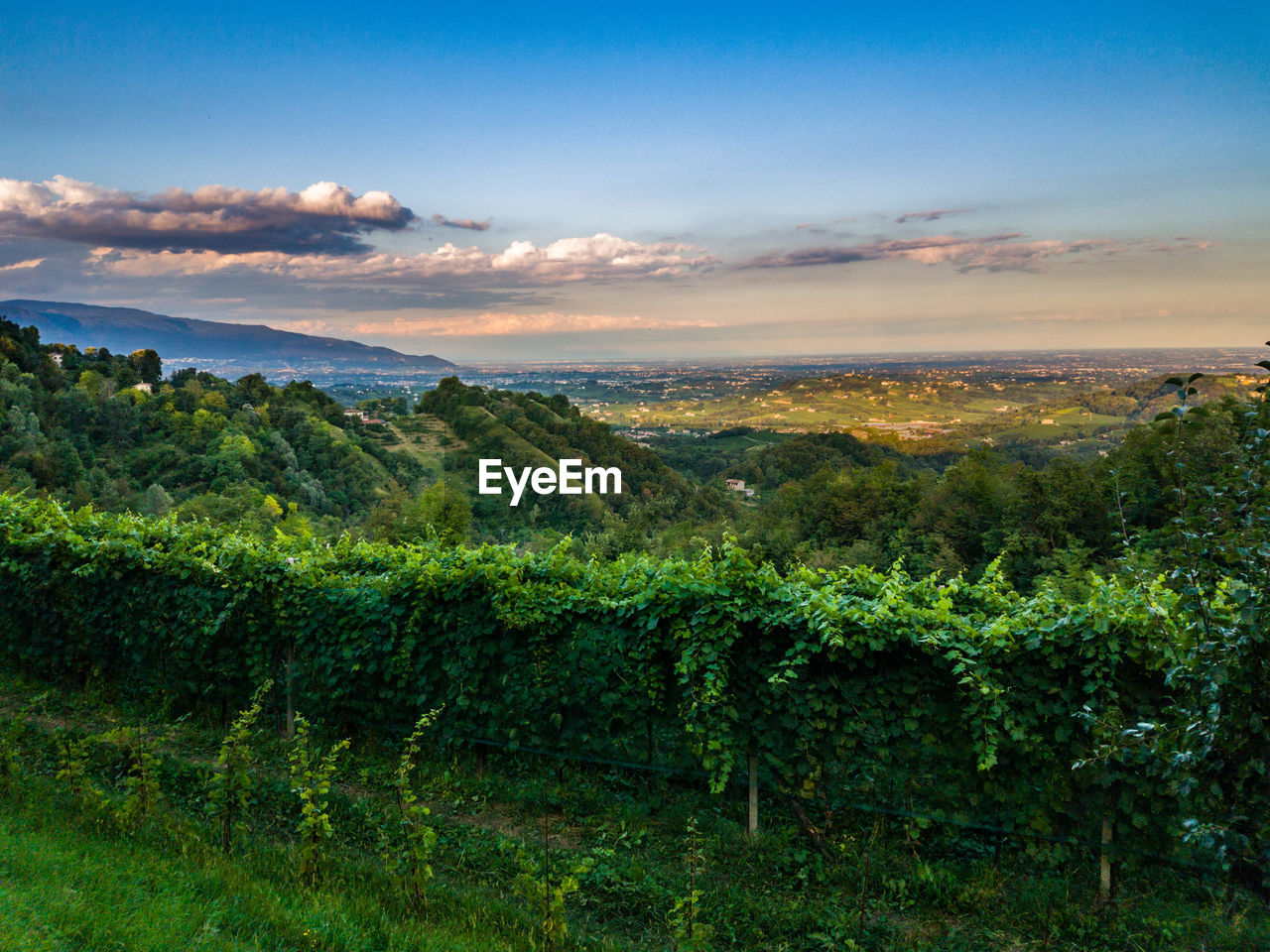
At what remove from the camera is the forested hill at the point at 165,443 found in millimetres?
52625

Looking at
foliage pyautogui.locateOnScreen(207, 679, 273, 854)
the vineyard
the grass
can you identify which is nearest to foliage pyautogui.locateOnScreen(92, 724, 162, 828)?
the grass

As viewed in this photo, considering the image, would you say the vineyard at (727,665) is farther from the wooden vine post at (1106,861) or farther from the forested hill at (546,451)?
the forested hill at (546,451)

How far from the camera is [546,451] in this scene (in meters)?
105

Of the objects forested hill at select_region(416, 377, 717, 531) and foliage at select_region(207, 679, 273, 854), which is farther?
forested hill at select_region(416, 377, 717, 531)

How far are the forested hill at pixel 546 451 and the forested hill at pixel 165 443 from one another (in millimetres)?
18783

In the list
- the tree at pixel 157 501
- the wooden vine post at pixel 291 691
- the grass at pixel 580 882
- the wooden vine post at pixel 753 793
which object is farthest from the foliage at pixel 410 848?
the tree at pixel 157 501

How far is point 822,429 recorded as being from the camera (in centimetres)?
9119

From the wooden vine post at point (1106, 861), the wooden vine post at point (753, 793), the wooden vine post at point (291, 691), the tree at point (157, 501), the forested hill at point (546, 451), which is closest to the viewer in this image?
the wooden vine post at point (1106, 861)

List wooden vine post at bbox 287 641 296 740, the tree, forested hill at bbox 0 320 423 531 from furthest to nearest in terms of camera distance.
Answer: forested hill at bbox 0 320 423 531, the tree, wooden vine post at bbox 287 641 296 740

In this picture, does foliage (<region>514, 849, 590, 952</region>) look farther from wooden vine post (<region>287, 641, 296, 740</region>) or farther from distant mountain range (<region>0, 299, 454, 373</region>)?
distant mountain range (<region>0, 299, 454, 373</region>)

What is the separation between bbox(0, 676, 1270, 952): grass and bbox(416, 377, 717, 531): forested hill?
6913 cm

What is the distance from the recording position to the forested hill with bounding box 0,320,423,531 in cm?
5262

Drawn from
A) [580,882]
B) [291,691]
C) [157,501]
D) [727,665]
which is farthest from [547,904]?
[157,501]

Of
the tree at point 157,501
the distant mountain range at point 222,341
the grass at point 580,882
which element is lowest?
the tree at point 157,501
